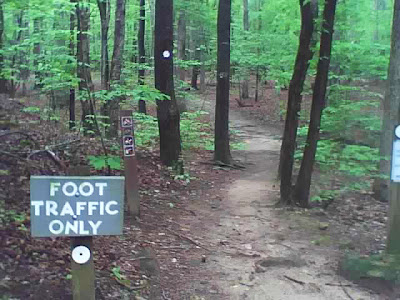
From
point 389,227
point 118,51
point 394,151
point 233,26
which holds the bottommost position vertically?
point 389,227

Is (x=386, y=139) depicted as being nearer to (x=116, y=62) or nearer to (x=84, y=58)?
(x=116, y=62)

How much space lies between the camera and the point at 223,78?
47.4 feet

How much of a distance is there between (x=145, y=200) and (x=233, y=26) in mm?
21800

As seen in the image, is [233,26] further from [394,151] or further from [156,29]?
[394,151]

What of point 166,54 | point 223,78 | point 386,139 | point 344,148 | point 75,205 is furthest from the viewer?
point 223,78

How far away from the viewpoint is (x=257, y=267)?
6344 millimetres

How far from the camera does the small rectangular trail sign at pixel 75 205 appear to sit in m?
3.41

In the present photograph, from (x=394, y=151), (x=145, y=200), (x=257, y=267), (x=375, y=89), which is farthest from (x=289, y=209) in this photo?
(x=375, y=89)

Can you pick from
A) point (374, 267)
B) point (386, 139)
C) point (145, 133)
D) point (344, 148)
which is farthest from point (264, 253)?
point (145, 133)

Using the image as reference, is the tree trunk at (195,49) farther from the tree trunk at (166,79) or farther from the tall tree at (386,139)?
the tall tree at (386,139)

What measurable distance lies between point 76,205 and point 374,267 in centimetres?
396

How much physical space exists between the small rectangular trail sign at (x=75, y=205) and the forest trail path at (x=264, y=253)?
7.60 ft

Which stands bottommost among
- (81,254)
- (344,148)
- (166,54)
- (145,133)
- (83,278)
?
(145,133)

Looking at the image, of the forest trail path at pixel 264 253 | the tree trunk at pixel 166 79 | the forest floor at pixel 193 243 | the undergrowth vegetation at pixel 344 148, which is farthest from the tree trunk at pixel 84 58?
the undergrowth vegetation at pixel 344 148
